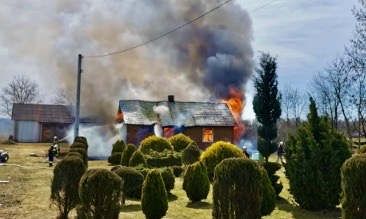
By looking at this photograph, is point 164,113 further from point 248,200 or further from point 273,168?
point 248,200

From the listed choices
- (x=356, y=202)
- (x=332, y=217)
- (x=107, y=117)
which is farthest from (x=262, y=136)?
(x=107, y=117)

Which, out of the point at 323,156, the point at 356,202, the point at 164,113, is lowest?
the point at 356,202

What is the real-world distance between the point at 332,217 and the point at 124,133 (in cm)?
3217

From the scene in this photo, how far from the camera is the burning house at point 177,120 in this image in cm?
4209

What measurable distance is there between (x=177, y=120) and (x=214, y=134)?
15.6 feet

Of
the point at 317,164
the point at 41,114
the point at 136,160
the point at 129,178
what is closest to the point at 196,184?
the point at 129,178

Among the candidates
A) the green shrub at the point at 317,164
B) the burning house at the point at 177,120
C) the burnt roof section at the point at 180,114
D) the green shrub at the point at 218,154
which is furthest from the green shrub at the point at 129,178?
the burnt roof section at the point at 180,114

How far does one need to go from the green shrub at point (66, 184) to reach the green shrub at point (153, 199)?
1.98 metres

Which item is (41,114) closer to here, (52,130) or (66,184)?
(52,130)

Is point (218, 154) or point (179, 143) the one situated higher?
point (179, 143)

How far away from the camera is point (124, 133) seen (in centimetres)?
4238

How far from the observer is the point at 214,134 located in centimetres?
4366

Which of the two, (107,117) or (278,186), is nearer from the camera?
(278,186)

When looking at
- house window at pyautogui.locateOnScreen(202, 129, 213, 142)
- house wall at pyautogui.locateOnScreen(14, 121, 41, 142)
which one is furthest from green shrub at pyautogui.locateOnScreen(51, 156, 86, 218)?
house wall at pyautogui.locateOnScreen(14, 121, 41, 142)
